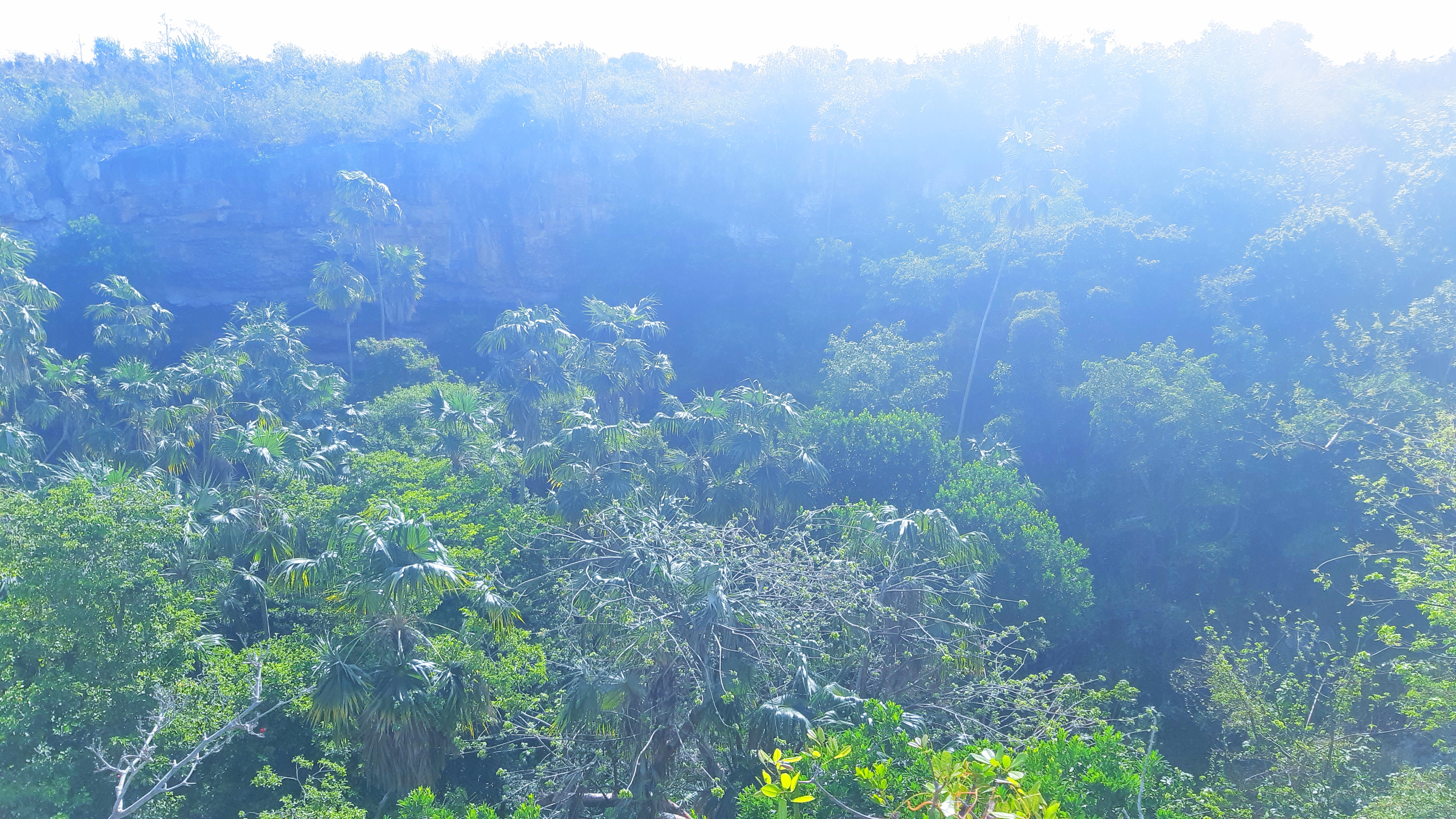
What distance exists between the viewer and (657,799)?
35.9 feet

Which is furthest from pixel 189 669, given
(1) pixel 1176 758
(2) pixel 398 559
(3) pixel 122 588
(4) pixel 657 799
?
(1) pixel 1176 758

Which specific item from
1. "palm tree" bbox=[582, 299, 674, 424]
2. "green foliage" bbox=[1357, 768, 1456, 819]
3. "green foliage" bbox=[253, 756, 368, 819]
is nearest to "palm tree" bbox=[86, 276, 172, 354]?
"palm tree" bbox=[582, 299, 674, 424]

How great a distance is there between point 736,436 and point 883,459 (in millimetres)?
4219

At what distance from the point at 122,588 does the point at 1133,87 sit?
4480cm

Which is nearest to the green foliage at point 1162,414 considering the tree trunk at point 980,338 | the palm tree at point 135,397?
the tree trunk at point 980,338

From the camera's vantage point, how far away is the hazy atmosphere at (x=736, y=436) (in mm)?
11000

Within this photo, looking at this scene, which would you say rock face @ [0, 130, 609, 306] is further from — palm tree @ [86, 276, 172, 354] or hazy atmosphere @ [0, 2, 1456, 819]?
palm tree @ [86, 276, 172, 354]

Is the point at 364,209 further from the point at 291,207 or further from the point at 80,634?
the point at 80,634

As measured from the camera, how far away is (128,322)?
3219 centimetres

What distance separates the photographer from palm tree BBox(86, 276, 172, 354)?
1247 inches

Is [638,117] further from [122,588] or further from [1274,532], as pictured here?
[122,588]

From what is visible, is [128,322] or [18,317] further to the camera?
[128,322]

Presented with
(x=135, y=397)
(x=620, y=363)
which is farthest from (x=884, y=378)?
(x=135, y=397)

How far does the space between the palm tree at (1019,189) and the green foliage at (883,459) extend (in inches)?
348
